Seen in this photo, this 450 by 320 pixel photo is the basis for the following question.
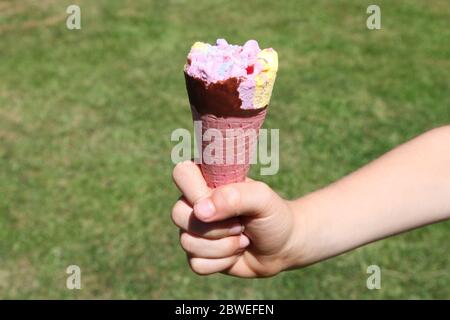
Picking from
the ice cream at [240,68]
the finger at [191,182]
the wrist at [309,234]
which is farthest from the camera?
the wrist at [309,234]

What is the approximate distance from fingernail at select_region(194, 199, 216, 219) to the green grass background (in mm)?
2230

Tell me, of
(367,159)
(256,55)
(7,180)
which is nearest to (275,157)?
(367,159)

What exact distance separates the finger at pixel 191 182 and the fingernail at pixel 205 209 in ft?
0.31

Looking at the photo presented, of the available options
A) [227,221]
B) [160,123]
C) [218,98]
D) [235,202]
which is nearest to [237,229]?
[227,221]

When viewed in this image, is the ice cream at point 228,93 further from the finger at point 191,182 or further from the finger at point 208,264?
the finger at point 208,264

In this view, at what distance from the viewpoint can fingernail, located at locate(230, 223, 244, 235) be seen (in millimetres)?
1759

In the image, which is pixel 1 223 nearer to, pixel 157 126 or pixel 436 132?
pixel 157 126

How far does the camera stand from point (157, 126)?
17.6 ft

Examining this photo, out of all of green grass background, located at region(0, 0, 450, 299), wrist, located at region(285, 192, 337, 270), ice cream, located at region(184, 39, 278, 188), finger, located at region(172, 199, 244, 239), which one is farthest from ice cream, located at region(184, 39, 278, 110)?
green grass background, located at region(0, 0, 450, 299)

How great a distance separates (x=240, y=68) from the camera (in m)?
1.56

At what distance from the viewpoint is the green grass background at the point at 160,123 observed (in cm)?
393

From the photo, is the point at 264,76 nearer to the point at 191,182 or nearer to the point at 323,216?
the point at 191,182

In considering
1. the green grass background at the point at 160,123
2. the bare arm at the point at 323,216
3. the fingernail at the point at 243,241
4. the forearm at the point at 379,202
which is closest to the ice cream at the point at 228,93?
the bare arm at the point at 323,216

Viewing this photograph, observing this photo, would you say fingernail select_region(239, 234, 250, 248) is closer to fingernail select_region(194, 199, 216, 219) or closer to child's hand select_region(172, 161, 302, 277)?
child's hand select_region(172, 161, 302, 277)
